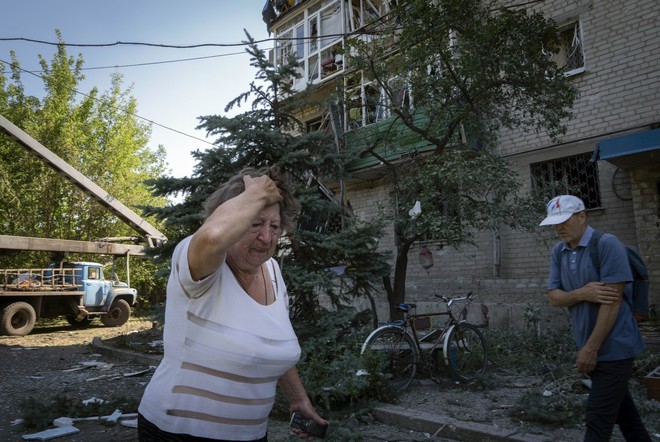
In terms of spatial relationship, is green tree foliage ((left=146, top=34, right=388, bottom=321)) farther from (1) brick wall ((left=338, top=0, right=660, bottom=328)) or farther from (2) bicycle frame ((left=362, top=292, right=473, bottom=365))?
(1) brick wall ((left=338, top=0, right=660, bottom=328))

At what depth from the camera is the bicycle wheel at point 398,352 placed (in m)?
5.96

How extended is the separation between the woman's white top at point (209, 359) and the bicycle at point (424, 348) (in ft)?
13.5

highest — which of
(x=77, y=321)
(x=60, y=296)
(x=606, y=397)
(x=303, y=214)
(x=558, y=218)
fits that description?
(x=303, y=214)

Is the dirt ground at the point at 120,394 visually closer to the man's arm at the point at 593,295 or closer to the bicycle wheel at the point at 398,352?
the bicycle wheel at the point at 398,352

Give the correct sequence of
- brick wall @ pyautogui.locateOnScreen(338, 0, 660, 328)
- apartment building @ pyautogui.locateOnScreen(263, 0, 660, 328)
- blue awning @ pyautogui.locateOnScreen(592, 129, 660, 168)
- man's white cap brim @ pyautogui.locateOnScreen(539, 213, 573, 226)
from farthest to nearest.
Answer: brick wall @ pyautogui.locateOnScreen(338, 0, 660, 328) < apartment building @ pyautogui.locateOnScreen(263, 0, 660, 328) < blue awning @ pyautogui.locateOnScreen(592, 129, 660, 168) < man's white cap brim @ pyautogui.locateOnScreen(539, 213, 573, 226)

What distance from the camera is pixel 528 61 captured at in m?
7.46

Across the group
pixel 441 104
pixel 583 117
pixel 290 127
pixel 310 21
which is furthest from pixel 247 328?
pixel 310 21

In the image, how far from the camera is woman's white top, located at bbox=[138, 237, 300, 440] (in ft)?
4.71

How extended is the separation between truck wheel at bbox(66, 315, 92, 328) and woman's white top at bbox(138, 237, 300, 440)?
15.6m

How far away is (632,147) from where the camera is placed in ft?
24.3

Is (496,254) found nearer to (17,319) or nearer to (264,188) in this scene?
(264,188)

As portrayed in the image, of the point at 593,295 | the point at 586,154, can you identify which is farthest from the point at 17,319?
the point at 586,154

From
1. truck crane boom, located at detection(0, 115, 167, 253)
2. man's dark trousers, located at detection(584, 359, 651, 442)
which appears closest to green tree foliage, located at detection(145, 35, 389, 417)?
man's dark trousers, located at detection(584, 359, 651, 442)

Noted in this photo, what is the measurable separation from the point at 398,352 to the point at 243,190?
4.93 meters
